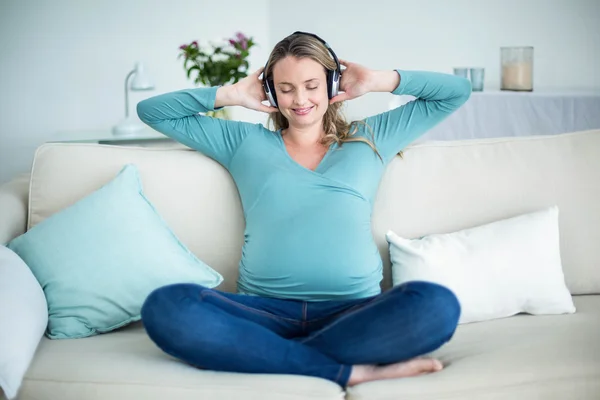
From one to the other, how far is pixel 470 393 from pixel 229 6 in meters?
3.64

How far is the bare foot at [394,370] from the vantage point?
4.77 ft

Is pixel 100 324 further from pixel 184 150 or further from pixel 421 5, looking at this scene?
pixel 421 5

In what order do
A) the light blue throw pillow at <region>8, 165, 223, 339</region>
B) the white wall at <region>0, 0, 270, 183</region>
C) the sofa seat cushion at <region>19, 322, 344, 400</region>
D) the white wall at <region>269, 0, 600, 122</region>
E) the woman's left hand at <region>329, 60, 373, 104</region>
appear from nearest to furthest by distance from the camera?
1. the sofa seat cushion at <region>19, 322, 344, 400</region>
2. the light blue throw pillow at <region>8, 165, 223, 339</region>
3. the woman's left hand at <region>329, 60, 373, 104</region>
4. the white wall at <region>269, 0, 600, 122</region>
5. the white wall at <region>0, 0, 270, 183</region>

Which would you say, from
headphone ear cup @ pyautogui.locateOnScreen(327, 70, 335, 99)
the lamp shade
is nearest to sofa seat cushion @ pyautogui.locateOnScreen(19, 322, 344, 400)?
headphone ear cup @ pyautogui.locateOnScreen(327, 70, 335, 99)

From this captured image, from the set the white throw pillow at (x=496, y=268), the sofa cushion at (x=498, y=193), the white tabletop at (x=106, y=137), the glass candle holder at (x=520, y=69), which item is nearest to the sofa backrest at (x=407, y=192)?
the sofa cushion at (x=498, y=193)

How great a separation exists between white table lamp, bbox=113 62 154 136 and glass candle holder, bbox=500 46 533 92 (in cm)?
188

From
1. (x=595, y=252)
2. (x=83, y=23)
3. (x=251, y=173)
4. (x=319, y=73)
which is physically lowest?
(x=595, y=252)

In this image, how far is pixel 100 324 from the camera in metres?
1.71

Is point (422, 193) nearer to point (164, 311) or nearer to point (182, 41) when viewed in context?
point (164, 311)

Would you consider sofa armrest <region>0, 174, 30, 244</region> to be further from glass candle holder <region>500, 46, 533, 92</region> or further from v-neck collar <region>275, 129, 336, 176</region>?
glass candle holder <region>500, 46, 533, 92</region>

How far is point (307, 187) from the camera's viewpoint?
179cm

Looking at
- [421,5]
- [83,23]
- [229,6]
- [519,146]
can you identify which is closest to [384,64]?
[421,5]

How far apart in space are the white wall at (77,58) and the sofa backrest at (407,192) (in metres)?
2.41

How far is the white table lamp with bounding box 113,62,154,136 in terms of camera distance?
3.72m
